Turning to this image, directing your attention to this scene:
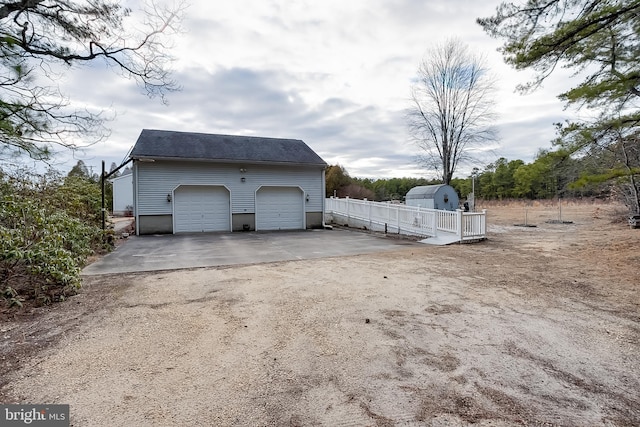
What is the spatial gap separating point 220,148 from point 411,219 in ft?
30.5

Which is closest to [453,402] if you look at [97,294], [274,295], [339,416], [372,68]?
[339,416]

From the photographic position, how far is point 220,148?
1525cm

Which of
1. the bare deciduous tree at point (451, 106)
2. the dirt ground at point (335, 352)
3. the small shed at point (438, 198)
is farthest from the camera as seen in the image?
the bare deciduous tree at point (451, 106)

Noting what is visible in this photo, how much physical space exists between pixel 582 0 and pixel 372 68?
331 inches

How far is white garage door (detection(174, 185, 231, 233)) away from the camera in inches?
557

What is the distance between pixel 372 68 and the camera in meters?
12.8

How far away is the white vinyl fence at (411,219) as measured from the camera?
1052 cm

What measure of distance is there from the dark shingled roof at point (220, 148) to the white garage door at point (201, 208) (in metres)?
1.50

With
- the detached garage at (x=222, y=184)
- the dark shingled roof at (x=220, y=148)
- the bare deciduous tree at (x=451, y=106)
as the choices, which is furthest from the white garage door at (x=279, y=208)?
the bare deciduous tree at (x=451, y=106)

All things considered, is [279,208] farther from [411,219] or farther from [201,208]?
[411,219]

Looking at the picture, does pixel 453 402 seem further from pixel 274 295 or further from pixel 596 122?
pixel 596 122

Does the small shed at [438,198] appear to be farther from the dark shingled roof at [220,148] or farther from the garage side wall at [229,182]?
the dark shingled roof at [220,148]

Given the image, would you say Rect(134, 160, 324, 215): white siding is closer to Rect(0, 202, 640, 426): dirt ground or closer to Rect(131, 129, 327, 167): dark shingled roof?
Rect(131, 129, 327, 167): dark shingled roof

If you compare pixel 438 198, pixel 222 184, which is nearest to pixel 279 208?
pixel 222 184
